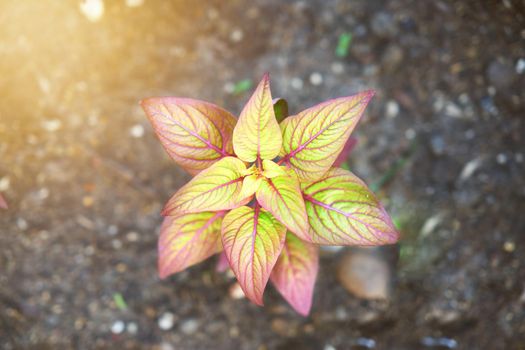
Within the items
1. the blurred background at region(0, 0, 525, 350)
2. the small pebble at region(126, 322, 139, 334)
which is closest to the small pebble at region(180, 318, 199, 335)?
the blurred background at region(0, 0, 525, 350)

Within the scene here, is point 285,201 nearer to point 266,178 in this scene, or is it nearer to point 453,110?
point 266,178

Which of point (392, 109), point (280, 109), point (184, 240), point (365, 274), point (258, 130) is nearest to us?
point (258, 130)

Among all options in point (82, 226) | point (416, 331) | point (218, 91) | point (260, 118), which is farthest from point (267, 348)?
point (260, 118)

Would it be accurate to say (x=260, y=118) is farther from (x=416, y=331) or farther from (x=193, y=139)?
(x=416, y=331)

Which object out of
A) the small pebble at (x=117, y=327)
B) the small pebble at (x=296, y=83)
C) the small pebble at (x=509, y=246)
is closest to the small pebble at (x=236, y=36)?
the small pebble at (x=296, y=83)

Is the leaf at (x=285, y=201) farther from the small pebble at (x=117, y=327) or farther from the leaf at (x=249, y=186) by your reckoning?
the small pebble at (x=117, y=327)

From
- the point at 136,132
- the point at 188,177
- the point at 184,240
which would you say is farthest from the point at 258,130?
the point at 136,132
